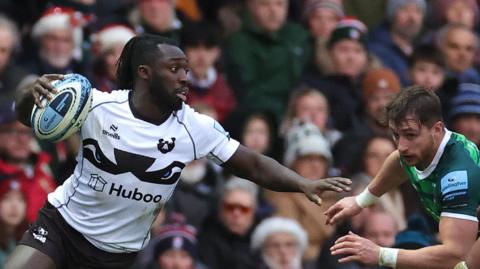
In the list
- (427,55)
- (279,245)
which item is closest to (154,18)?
(279,245)

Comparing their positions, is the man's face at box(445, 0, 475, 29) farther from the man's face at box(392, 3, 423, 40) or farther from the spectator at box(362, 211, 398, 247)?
the spectator at box(362, 211, 398, 247)

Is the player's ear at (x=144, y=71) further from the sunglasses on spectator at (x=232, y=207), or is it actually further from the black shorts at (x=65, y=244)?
the sunglasses on spectator at (x=232, y=207)

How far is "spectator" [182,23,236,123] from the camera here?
1385 centimetres

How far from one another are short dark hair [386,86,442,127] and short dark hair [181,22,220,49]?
476 cm

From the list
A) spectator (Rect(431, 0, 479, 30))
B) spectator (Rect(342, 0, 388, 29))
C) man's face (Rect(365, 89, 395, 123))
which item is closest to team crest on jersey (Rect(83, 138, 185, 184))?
man's face (Rect(365, 89, 395, 123))

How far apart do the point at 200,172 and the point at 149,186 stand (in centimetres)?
335

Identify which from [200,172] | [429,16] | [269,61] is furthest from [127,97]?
[429,16]

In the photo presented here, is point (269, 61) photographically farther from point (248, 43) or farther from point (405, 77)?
point (405, 77)

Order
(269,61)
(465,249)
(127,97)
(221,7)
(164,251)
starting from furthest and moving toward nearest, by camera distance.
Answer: (221,7) < (269,61) < (164,251) < (127,97) < (465,249)

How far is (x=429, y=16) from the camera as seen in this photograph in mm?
16156

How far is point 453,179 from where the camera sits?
9297 mm

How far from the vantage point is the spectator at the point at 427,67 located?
48.5 feet

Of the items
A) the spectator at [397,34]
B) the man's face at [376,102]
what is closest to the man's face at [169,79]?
the man's face at [376,102]

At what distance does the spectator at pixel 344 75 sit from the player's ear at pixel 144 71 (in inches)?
180
